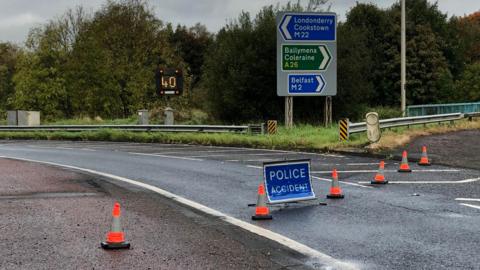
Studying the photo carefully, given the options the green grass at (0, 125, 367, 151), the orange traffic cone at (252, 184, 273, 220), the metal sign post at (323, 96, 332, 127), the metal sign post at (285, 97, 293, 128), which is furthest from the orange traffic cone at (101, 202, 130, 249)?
the metal sign post at (323, 96, 332, 127)

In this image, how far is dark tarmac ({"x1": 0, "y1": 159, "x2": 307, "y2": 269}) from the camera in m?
6.16

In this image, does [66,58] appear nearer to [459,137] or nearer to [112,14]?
[112,14]

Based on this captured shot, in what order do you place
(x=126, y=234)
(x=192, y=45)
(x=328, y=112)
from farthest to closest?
(x=192, y=45)
(x=328, y=112)
(x=126, y=234)

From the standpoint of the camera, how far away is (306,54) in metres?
26.2

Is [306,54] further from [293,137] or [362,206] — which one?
[362,206]

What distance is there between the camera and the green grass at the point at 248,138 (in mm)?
21969

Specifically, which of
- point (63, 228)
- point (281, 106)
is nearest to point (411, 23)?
point (281, 106)

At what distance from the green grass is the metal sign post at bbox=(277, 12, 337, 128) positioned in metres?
1.95

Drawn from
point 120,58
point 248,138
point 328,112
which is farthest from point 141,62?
point 248,138

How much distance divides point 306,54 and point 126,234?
64.6 ft

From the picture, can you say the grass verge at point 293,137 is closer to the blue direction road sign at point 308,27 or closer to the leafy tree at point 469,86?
the blue direction road sign at point 308,27

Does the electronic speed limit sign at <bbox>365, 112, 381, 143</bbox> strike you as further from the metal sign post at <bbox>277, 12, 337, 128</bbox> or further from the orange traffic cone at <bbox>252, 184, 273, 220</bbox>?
the orange traffic cone at <bbox>252, 184, 273, 220</bbox>

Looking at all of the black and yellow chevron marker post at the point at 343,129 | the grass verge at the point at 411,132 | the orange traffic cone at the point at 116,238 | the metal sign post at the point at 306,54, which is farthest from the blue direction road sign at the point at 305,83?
the orange traffic cone at the point at 116,238

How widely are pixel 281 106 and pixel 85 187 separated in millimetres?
23144
